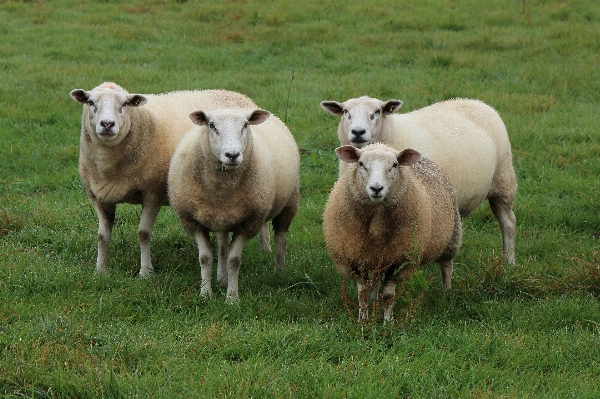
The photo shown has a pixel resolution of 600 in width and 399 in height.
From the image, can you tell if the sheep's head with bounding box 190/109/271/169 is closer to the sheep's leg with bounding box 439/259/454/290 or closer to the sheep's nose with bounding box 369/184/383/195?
the sheep's nose with bounding box 369/184/383/195

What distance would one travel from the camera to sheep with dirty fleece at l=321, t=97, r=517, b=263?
6.20 m

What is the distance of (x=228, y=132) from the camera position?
524 cm

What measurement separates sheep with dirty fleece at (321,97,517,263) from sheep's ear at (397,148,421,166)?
1.20 meters

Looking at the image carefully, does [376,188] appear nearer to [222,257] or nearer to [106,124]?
[222,257]

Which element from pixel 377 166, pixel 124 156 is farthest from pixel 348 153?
pixel 124 156

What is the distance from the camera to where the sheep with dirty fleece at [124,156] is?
5746 mm

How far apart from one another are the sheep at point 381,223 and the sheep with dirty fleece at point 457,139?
1099 millimetres

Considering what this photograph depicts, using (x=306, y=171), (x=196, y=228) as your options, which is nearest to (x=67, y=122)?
(x=306, y=171)

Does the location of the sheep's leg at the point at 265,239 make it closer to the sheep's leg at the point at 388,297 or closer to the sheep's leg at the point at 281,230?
the sheep's leg at the point at 281,230

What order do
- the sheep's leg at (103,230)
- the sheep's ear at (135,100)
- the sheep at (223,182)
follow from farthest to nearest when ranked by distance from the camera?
1. the sheep's leg at (103,230)
2. the sheep's ear at (135,100)
3. the sheep at (223,182)

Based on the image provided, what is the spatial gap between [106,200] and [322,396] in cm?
282

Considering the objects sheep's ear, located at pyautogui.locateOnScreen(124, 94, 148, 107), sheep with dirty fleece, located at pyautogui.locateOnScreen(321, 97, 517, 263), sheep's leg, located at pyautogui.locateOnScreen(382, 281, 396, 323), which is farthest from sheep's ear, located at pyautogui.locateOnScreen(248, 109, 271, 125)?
sheep's leg, located at pyautogui.locateOnScreen(382, 281, 396, 323)

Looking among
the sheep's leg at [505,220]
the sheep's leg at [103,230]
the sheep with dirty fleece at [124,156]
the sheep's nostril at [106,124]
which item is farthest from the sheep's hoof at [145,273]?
the sheep's leg at [505,220]

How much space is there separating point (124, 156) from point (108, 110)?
384 millimetres
